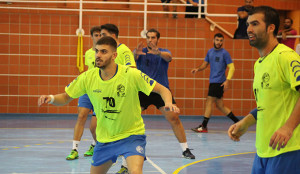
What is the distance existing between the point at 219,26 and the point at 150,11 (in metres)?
2.56

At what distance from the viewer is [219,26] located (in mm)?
17562

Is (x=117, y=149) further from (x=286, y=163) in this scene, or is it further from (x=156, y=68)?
(x=156, y=68)

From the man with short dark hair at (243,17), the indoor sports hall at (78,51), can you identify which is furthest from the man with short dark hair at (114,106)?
the man with short dark hair at (243,17)

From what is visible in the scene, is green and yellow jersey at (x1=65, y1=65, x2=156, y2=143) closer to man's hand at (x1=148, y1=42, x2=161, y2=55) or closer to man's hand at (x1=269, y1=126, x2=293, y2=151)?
man's hand at (x1=269, y1=126, x2=293, y2=151)

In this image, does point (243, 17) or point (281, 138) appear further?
point (243, 17)

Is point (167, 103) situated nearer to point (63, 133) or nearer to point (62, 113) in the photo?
point (63, 133)

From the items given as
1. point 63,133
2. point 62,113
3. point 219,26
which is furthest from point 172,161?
point 219,26

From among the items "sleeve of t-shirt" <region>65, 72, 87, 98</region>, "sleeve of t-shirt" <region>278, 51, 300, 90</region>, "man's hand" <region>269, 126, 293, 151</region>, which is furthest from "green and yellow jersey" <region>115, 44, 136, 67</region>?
"man's hand" <region>269, 126, 293, 151</region>

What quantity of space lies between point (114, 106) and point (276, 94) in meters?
2.04

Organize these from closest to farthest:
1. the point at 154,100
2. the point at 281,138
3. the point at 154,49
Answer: the point at 281,138, the point at 154,49, the point at 154,100

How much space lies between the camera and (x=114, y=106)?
5617mm

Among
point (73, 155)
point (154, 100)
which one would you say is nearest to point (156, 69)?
point (154, 100)

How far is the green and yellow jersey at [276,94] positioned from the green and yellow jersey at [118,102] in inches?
68.9

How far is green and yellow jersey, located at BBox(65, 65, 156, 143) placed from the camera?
221 inches
